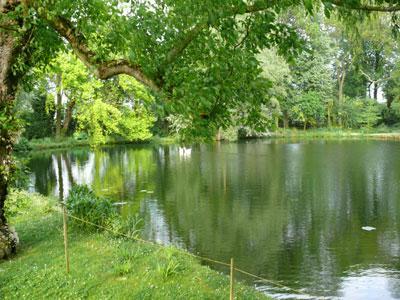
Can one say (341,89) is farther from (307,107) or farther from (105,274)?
(105,274)

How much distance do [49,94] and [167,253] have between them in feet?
129

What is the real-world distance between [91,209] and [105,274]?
371 cm

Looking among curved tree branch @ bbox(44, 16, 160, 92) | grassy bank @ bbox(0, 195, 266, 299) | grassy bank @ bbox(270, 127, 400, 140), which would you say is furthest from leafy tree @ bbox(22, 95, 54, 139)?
curved tree branch @ bbox(44, 16, 160, 92)

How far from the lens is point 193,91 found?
6438 millimetres

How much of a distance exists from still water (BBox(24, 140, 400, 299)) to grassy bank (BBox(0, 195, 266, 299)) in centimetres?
278

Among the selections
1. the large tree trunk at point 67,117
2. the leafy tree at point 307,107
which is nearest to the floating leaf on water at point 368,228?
the large tree trunk at point 67,117

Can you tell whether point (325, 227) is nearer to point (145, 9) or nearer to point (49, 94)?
point (145, 9)

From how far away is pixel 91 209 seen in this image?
41.5 feet

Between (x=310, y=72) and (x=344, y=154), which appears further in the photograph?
(x=310, y=72)

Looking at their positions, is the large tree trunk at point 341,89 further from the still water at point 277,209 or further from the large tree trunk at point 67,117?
the large tree trunk at point 67,117

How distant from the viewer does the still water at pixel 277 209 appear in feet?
40.8

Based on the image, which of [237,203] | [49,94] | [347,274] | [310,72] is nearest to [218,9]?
[347,274]

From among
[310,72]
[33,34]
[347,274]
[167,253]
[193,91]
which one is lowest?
[347,274]

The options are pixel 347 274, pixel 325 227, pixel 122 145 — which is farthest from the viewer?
pixel 122 145
